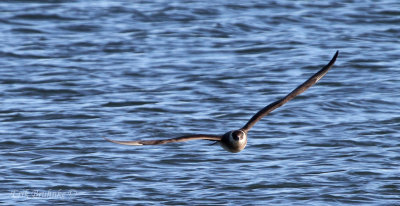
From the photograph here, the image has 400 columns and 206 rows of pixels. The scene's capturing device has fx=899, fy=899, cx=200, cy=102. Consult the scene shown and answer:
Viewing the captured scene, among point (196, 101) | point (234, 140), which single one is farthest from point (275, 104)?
point (196, 101)

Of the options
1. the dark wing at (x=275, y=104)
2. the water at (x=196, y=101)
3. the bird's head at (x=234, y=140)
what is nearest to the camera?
the bird's head at (x=234, y=140)

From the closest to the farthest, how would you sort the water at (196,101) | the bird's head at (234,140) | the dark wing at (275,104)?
1. the bird's head at (234,140)
2. the dark wing at (275,104)
3. the water at (196,101)

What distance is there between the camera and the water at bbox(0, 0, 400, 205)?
10188mm

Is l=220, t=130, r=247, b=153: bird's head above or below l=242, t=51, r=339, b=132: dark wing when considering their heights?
below

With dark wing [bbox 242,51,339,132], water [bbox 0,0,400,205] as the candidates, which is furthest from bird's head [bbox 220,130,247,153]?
water [bbox 0,0,400,205]

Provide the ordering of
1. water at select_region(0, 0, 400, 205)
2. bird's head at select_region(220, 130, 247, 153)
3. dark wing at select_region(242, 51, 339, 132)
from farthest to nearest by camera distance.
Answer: water at select_region(0, 0, 400, 205) < dark wing at select_region(242, 51, 339, 132) < bird's head at select_region(220, 130, 247, 153)

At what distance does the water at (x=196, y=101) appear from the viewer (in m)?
10.2

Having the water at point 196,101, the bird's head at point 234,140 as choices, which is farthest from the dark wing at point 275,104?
the water at point 196,101

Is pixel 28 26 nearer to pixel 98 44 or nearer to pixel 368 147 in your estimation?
pixel 98 44

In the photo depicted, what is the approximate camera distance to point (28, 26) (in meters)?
18.8

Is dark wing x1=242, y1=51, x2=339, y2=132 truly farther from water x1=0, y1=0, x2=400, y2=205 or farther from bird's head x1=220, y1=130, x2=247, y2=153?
water x1=0, y1=0, x2=400, y2=205

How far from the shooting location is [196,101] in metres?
13.7

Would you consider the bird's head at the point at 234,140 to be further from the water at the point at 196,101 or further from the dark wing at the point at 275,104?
the water at the point at 196,101

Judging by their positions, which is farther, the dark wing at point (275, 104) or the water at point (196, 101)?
the water at point (196, 101)
